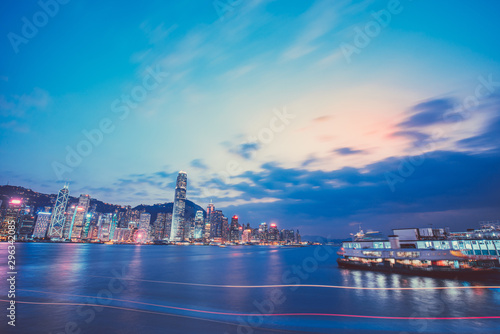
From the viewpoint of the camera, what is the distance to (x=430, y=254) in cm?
5659

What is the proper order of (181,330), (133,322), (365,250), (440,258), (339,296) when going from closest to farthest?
(181,330) < (133,322) < (339,296) < (440,258) < (365,250)

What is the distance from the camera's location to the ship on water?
2098 inches

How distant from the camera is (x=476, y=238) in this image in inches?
2522

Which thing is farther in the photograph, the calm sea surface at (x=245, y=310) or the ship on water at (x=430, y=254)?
the ship on water at (x=430, y=254)

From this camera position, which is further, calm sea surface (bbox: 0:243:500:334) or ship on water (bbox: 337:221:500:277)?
ship on water (bbox: 337:221:500:277)

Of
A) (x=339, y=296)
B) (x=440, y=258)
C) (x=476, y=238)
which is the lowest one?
(x=339, y=296)

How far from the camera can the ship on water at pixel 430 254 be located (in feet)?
175

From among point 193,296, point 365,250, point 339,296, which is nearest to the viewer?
point 193,296

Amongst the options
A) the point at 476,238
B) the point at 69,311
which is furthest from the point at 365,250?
the point at 69,311

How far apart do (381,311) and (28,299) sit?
38.0 metres

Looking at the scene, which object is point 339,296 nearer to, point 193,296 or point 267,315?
point 267,315

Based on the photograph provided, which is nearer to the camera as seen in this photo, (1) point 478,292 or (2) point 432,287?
(1) point 478,292

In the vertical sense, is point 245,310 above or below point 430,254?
below

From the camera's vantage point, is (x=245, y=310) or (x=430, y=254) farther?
(x=430, y=254)
